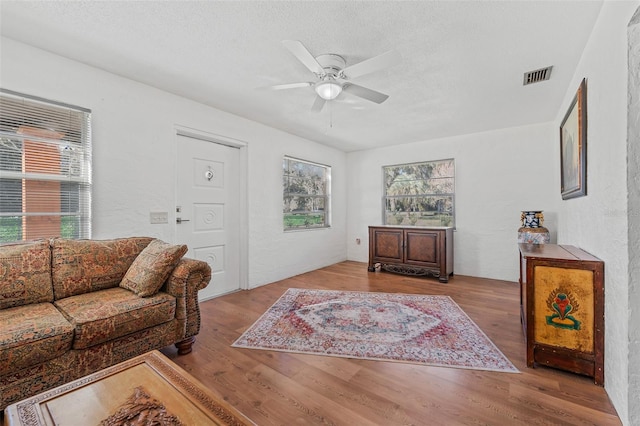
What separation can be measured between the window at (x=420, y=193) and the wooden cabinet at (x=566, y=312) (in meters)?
2.83

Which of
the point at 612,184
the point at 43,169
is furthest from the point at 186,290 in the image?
the point at 612,184

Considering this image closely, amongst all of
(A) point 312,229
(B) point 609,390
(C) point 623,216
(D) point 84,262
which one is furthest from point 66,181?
(B) point 609,390

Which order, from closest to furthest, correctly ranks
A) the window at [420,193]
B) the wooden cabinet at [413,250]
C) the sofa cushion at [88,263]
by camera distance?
the sofa cushion at [88,263]
the wooden cabinet at [413,250]
the window at [420,193]

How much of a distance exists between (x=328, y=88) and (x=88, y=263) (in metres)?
2.35

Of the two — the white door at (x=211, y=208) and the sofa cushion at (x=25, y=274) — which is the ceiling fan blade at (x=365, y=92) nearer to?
the white door at (x=211, y=208)

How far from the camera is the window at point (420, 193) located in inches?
185

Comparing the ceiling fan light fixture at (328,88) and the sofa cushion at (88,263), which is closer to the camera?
the sofa cushion at (88,263)

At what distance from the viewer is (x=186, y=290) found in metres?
2.15

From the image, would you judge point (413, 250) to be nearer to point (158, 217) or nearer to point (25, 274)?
point (158, 217)

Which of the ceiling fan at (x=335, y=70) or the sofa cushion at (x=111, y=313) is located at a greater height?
the ceiling fan at (x=335, y=70)

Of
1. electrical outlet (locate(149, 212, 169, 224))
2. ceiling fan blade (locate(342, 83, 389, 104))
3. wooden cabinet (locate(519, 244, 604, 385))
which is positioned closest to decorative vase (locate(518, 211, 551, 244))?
wooden cabinet (locate(519, 244, 604, 385))

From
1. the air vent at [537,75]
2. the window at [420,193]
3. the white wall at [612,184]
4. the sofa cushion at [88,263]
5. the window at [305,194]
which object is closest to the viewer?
the white wall at [612,184]

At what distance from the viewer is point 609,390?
1.58 metres

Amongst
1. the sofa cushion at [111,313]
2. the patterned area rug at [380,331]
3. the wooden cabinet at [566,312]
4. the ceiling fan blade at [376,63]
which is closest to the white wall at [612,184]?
the wooden cabinet at [566,312]
